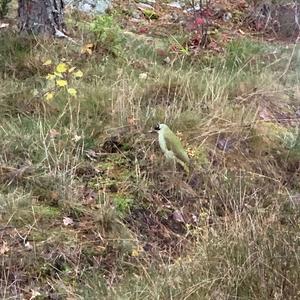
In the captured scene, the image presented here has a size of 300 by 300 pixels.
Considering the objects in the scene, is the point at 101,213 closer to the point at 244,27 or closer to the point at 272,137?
the point at 272,137

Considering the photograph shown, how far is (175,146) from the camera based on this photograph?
14.3ft

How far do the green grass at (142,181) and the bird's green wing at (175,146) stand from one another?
0.11m

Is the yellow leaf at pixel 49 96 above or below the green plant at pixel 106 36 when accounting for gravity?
above

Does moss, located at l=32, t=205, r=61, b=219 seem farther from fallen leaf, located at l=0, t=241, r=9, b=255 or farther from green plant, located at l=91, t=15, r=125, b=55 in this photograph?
green plant, located at l=91, t=15, r=125, b=55

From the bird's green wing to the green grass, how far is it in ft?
0.36

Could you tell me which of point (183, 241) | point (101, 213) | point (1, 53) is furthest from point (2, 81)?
point (183, 241)

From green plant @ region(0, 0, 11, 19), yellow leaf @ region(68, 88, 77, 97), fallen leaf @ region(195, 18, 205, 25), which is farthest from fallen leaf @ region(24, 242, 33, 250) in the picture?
fallen leaf @ region(195, 18, 205, 25)

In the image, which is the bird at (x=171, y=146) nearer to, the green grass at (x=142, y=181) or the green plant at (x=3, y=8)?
the green grass at (x=142, y=181)

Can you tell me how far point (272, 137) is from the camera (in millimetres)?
5012

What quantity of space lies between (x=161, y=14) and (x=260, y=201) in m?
4.40

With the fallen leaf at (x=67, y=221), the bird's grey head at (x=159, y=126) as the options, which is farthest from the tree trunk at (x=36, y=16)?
the fallen leaf at (x=67, y=221)

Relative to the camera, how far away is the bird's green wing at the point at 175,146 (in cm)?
436

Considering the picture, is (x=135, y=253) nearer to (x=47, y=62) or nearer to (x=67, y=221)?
(x=67, y=221)

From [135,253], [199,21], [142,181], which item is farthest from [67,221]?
[199,21]
